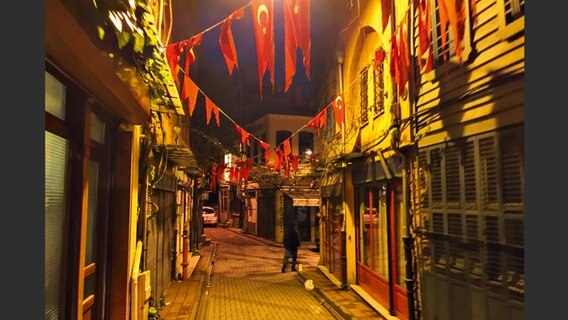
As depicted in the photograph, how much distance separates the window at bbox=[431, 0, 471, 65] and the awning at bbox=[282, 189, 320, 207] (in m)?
19.3

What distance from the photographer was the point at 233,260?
67.5ft

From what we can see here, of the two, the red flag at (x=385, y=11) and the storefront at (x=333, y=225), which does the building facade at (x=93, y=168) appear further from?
the storefront at (x=333, y=225)

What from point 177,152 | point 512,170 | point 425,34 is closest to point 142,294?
point 177,152

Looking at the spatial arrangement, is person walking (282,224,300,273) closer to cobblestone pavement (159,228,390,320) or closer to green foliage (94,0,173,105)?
cobblestone pavement (159,228,390,320)

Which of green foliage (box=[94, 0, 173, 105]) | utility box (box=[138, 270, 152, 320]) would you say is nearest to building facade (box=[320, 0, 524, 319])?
green foliage (box=[94, 0, 173, 105])

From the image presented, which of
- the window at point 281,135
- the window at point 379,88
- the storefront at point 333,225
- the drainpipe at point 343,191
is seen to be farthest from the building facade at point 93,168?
the window at point 281,135

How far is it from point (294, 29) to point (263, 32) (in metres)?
0.39

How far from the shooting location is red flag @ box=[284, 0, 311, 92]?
526 cm

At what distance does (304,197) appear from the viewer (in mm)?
26562

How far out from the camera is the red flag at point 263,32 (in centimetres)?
521

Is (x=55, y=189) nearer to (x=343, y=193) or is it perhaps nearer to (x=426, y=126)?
(x=426, y=126)

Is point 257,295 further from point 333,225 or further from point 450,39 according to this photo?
point 450,39

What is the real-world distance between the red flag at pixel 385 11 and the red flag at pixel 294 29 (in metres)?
4.50

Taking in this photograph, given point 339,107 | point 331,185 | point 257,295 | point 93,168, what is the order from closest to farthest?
point 93,168 → point 339,107 → point 257,295 → point 331,185
